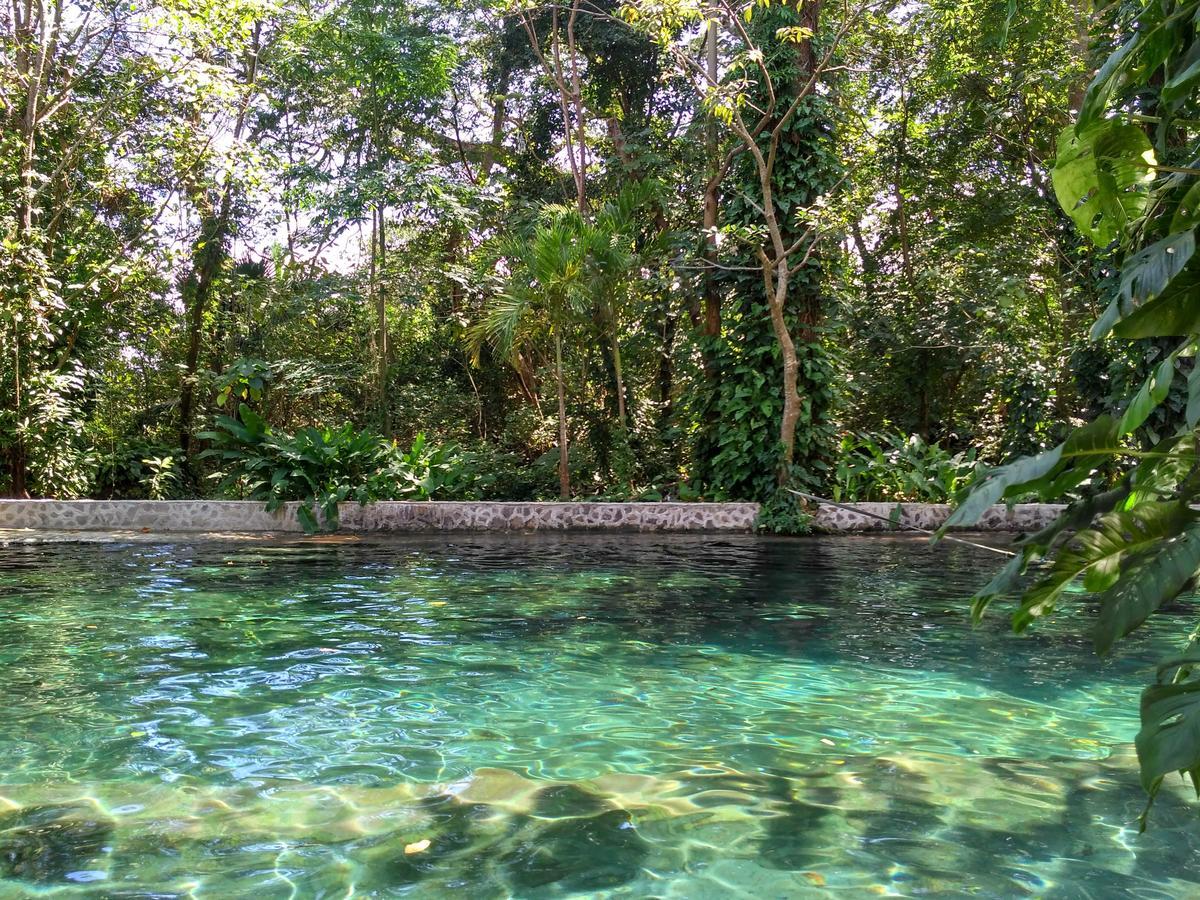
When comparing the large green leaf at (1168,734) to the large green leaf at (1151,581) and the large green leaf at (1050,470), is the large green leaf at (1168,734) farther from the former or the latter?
the large green leaf at (1050,470)

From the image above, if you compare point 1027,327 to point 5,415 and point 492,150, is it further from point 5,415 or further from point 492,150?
point 5,415

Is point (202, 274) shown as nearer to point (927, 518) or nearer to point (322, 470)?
point (322, 470)

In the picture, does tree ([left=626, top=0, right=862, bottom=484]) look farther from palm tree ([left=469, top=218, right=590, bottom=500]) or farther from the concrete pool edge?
palm tree ([left=469, top=218, right=590, bottom=500])

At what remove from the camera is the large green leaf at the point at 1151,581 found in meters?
1.09

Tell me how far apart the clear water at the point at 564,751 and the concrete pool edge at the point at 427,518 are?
450cm

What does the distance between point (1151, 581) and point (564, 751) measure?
2323mm

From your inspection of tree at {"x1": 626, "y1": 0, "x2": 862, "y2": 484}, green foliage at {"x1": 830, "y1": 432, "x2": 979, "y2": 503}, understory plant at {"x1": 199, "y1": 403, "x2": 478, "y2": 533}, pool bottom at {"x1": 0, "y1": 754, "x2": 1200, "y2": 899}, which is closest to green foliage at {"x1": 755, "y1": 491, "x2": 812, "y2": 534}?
tree at {"x1": 626, "y1": 0, "x2": 862, "y2": 484}

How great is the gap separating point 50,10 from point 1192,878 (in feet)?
53.3

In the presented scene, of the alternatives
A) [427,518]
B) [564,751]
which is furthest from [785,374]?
[564,751]

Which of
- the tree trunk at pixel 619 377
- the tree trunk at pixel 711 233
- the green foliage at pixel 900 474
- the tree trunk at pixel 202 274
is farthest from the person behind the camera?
the tree trunk at pixel 202 274

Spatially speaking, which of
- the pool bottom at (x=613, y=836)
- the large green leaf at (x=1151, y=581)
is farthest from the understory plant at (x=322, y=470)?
the large green leaf at (x=1151, y=581)

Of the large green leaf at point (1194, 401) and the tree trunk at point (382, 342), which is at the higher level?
the tree trunk at point (382, 342)

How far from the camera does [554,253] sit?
11328 mm

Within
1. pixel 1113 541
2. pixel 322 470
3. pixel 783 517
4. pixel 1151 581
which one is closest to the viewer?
pixel 1151 581
